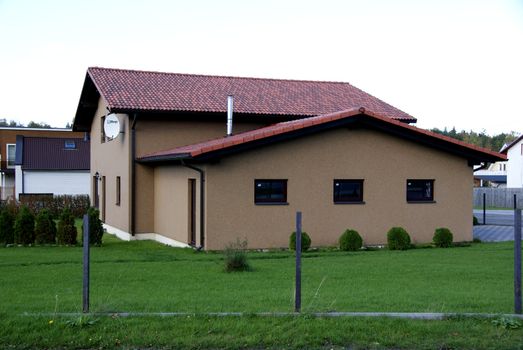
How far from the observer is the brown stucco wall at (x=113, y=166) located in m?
22.9

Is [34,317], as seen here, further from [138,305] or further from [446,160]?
[446,160]

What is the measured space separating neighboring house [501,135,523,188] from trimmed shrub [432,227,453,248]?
47298 millimetres

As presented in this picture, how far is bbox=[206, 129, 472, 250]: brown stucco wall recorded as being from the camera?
60.5 ft

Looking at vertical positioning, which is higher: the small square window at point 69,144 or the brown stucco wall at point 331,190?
the small square window at point 69,144

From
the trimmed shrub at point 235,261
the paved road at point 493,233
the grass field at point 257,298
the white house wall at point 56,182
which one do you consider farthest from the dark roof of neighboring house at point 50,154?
the trimmed shrub at point 235,261

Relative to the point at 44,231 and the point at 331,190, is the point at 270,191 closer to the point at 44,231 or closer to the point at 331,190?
the point at 331,190

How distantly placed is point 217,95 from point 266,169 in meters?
6.43

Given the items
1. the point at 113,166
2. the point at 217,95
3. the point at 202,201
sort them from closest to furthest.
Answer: the point at 202,201
the point at 217,95
the point at 113,166

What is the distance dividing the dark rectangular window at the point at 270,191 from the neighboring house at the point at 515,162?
164 feet

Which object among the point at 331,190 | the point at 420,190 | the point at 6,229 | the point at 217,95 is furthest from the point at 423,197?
the point at 6,229

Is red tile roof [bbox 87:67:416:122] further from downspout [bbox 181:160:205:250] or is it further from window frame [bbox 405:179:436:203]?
window frame [bbox 405:179:436:203]

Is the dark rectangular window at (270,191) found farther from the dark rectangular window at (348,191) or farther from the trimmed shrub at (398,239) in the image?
the trimmed shrub at (398,239)

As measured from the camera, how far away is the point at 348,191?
64.6 feet

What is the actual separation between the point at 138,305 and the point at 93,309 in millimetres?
654
